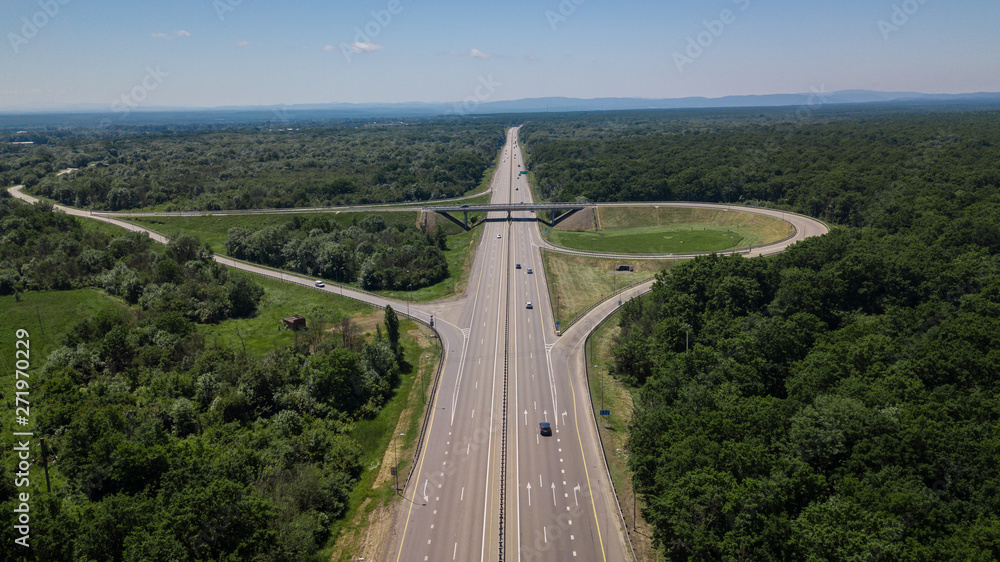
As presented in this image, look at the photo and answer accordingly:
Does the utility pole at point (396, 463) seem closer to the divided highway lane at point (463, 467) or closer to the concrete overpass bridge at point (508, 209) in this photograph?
the divided highway lane at point (463, 467)

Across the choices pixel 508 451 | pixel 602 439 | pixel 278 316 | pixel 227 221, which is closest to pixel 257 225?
pixel 227 221

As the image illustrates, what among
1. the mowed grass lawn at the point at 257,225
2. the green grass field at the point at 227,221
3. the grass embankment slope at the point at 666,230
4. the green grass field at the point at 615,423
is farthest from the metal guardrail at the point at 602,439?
the green grass field at the point at 227,221

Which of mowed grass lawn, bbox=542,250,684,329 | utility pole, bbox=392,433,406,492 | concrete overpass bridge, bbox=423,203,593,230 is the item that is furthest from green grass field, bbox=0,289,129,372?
concrete overpass bridge, bbox=423,203,593,230

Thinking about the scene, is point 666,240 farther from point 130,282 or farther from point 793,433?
point 130,282

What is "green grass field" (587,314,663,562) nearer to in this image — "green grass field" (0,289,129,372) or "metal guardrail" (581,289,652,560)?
"metal guardrail" (581,289,652,560)

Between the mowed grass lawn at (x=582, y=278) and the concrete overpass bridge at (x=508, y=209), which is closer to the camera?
A: the mowed grass lawn at (x=582, y=278)
